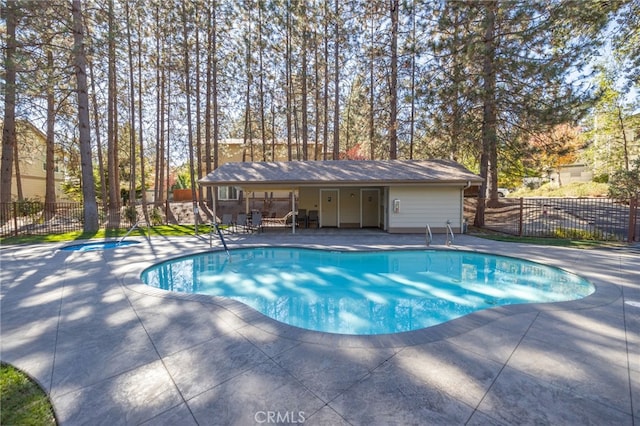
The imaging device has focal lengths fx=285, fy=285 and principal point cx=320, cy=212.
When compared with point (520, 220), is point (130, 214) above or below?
above

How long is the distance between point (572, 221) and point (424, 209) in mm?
7650

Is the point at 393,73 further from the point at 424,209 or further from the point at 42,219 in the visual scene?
the point at 42,219

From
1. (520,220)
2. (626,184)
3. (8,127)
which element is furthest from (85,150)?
(626,184)

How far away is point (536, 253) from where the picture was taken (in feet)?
26.6

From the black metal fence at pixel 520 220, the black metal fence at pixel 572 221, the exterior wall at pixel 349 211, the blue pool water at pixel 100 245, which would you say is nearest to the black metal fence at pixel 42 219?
the black metal fence at pixel 520 220

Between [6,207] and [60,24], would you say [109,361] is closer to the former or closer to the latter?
[6,207]

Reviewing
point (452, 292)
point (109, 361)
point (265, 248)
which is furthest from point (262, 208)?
point (109, 361)

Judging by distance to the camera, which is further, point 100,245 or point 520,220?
point 520,220

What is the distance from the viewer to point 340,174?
39.9 feet

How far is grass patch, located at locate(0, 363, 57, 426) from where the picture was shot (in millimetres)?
2102

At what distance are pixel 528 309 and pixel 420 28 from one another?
13.9m

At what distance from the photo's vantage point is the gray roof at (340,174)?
1134 centimetres

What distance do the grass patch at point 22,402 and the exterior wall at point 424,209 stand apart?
11.2 m

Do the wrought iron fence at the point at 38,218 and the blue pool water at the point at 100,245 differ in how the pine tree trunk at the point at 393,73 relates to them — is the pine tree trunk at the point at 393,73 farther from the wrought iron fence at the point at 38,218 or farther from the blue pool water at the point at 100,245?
the wrought iron fence at the point at 38,218
